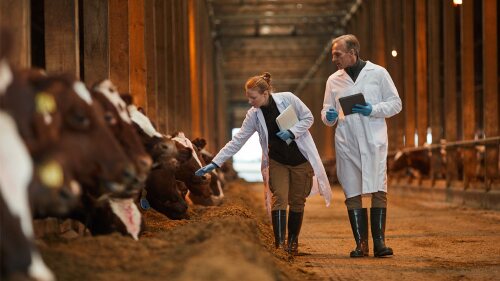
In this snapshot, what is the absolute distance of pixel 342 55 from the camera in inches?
334

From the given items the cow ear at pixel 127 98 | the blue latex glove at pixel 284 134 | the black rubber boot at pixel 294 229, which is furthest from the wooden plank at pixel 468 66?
the cow ear at pixel 127 98

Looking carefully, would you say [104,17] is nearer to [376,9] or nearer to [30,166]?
[30,166]

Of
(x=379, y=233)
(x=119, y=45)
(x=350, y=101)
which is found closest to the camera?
(x=379, y=233)

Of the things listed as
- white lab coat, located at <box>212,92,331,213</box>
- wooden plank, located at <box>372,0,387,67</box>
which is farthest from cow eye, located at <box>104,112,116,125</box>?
wooden plank, located at <box>372,0,387,67</box>

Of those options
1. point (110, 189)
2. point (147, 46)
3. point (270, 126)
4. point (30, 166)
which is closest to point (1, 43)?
point (30, 166)

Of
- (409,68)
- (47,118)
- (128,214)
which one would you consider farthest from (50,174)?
(409,68)

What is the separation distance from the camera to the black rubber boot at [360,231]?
8147 millimetres

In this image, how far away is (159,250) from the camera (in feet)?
18.4

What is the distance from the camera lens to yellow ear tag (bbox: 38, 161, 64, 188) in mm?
4527

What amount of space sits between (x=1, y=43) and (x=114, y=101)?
2.29 metres

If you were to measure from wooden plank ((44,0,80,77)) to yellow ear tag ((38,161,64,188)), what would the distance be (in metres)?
3.87

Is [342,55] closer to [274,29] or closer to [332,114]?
[332,114]

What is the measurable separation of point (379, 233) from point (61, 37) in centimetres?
349

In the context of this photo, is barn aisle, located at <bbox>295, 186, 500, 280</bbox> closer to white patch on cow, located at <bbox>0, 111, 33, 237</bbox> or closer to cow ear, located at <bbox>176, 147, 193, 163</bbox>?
cow ear, located at <bbox>176, 147, 193, 163</bbox>
